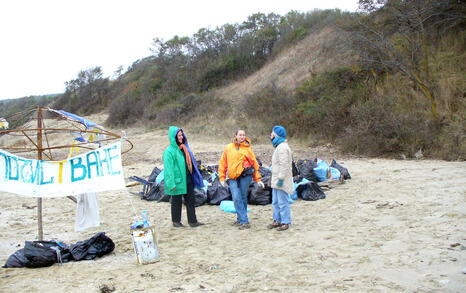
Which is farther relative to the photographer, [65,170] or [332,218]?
[332,218]

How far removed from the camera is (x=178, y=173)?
6211 mm

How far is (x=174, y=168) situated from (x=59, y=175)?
5.81ft

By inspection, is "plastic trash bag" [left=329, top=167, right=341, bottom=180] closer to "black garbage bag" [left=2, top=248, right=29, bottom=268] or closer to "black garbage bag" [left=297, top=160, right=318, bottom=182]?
"black garbage bag" [left=297, top=160, right=318, bottom=182]

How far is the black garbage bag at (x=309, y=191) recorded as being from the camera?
8.05 m

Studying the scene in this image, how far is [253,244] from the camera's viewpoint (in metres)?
5.43

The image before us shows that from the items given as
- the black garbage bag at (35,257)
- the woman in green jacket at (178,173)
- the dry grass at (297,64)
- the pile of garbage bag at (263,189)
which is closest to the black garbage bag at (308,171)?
the pile of garbage bag at (263,189)

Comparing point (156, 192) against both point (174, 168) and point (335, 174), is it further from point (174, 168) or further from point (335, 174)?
point (335, 174)

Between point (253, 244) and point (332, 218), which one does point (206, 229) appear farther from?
point (332, 218)

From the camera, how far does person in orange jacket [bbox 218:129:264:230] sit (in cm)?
611

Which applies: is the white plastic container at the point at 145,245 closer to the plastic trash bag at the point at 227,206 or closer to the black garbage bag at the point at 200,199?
the plastic trash bag at the point at 227,206

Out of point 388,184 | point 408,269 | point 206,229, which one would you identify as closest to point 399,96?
point 388,184

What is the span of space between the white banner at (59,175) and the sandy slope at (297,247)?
100cm

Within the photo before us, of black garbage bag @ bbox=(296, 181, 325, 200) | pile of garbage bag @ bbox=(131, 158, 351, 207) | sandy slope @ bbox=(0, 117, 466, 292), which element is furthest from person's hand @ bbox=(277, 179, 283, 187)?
black garbage bag @ bbox=(296, 181, 325, 200)

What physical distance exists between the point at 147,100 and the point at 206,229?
25677 millimetres
